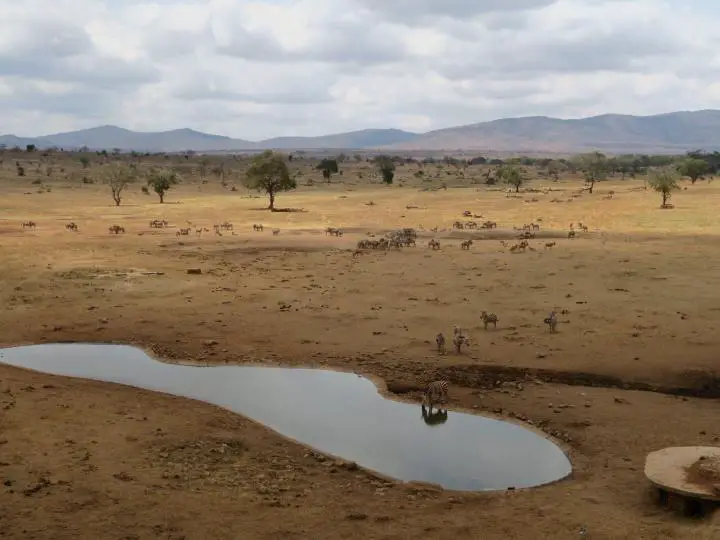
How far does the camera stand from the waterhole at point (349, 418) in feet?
37.0

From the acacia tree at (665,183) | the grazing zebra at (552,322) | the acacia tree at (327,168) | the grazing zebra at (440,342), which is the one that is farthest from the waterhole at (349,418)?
the acacia tree at (327,168)

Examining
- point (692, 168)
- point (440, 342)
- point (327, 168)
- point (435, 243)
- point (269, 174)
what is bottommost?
point (440, 342)

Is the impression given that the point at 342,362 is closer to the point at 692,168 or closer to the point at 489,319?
the point at 489,319

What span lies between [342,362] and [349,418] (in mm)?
3021

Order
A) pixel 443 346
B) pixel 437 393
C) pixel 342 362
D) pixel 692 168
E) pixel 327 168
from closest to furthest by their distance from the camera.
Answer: pixel 437 393, pixel 342 362, pixel 443 346, pixel 692 168, pixel 327 168

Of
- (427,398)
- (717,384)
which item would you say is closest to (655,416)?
(717,384)

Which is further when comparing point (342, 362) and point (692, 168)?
point (692, 168)

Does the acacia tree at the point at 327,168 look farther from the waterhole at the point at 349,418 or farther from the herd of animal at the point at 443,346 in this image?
the waterhole at the point at 349,418

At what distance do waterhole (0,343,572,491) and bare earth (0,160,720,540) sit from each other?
551mm

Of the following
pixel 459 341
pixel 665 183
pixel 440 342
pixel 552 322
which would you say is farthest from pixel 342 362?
pixel 665 183

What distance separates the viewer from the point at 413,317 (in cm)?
2003

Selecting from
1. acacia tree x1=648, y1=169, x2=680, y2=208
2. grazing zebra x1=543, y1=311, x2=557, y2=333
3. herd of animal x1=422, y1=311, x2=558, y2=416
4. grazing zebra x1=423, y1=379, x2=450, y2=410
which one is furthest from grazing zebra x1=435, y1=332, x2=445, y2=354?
acacia tree x1=648, y1=169, x2=680, y2=208

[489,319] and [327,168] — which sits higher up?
[327,168]

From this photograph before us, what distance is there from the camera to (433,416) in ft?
44.2
